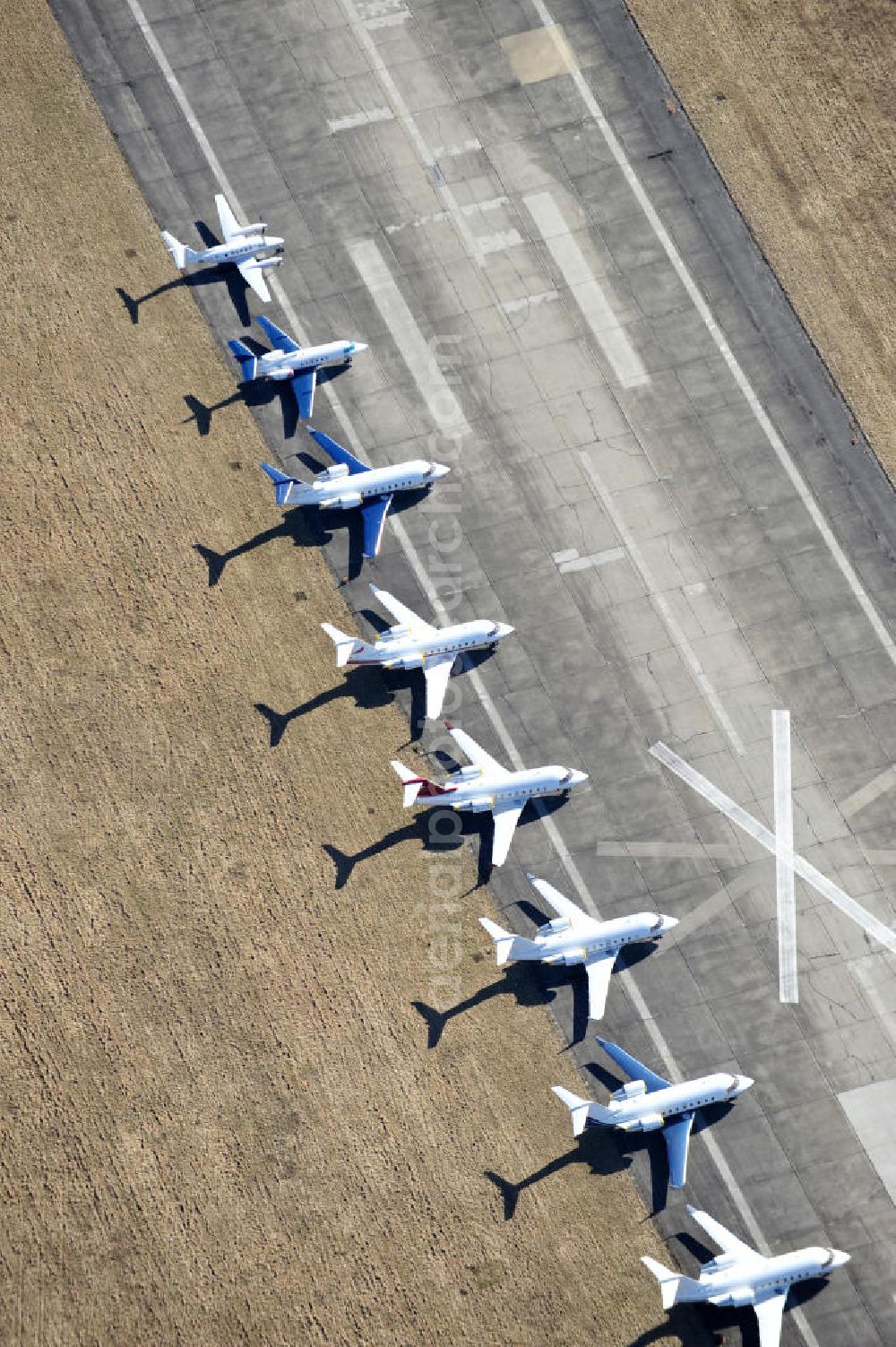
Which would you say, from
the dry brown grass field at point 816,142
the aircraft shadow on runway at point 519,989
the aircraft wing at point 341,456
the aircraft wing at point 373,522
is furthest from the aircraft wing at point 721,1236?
the aircraft wing at point 341,456

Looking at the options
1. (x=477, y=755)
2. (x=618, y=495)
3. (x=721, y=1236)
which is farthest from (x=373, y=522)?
(x=721, y=1236)

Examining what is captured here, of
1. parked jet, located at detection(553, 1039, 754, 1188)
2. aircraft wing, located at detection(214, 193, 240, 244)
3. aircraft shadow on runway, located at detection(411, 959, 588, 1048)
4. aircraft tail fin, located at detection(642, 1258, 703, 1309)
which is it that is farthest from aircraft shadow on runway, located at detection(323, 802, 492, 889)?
aircraft wing, located at detection(214, 193, 240, 244)

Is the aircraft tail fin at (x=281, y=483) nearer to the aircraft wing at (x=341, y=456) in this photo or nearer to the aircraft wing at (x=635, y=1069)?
the aircraft wing at (x=341, y=456)

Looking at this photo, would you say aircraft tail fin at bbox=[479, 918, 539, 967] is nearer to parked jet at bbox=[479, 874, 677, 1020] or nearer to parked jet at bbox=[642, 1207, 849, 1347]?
parked jet at bbox=[479, 874, 677, 1020]

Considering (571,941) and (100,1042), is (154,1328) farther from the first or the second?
(571,941)

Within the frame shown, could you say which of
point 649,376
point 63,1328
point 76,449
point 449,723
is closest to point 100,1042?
point 63,1328
